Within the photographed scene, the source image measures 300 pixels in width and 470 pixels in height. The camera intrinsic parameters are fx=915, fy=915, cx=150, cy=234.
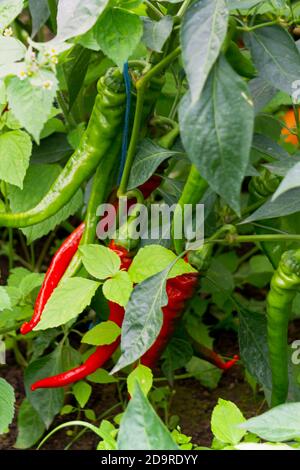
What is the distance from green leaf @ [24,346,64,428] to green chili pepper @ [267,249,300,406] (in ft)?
1.55

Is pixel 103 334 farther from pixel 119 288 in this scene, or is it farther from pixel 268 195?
pixel 268 195

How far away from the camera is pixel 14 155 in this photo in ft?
5.18

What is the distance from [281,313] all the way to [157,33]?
1.58 feet

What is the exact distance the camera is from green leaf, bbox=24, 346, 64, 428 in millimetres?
1802

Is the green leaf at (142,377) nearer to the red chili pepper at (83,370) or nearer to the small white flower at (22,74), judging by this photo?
the red chili pepper at (83,370)

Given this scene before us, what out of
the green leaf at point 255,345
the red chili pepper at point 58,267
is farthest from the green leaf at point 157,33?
the green leaf at point 255,345

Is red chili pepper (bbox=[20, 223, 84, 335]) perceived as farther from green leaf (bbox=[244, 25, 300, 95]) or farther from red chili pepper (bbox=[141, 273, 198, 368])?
green leaf (bbox=[244, 25, 300, 95])

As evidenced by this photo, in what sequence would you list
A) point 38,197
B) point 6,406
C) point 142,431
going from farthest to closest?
1. point 38,197
2. point 6,406
3. point 142,431

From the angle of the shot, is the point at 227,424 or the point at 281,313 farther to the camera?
the point at 281,313

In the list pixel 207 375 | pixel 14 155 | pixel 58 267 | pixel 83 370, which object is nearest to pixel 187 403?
pixel 207 375

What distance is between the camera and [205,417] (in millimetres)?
1975

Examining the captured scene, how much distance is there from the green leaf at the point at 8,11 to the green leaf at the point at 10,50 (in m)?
0.12

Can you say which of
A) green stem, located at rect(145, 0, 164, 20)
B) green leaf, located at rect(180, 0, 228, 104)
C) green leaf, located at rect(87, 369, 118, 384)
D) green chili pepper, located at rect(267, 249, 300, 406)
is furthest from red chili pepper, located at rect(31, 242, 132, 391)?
green leaf, located at rect(180, 0, 228, 104)

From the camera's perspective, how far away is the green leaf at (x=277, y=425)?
1.10 m
